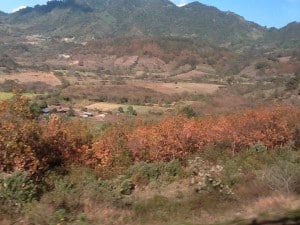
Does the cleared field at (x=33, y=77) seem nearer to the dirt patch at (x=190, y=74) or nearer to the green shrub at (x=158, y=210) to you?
the dirt patch at (x=190, y=74)

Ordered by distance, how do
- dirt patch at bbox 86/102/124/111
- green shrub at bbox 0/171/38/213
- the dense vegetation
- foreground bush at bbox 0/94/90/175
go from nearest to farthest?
green shrub at bbox 0/171/38/213 → the dense vegetation → foreground bush at bbox 0/94/90/175 → dirt patch at bbox 86/102/124/111

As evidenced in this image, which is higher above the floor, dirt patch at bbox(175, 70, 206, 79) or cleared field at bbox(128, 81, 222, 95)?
dirt patch at bbox(175, 70, 206, 79)

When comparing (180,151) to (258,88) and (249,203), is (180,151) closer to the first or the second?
(249,203)

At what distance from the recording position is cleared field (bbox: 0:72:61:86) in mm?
113188

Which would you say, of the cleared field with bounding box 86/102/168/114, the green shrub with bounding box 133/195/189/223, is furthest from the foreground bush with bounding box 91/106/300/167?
the cleared field with bounding box 86/102/168/114

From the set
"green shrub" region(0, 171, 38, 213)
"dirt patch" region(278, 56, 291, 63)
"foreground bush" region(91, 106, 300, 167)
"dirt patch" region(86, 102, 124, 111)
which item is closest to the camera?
"green shrub" region(0, 171, 38, 213)

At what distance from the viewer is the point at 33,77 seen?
117188 millimetres

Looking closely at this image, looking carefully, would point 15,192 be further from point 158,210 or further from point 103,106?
point 103,106

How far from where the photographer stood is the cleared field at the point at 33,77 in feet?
371

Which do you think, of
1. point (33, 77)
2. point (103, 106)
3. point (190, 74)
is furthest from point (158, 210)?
point (190, 74)

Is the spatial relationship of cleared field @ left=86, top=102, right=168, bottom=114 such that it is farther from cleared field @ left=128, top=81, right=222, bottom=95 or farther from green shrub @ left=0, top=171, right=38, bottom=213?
green shrub @ left=0, top=171, right=38, bottom=213

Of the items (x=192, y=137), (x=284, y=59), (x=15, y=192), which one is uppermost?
(x=15, y=192)

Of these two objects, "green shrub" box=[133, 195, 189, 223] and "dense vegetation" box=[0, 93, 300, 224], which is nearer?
"green shrub" box=[133, 195, 189, 223]

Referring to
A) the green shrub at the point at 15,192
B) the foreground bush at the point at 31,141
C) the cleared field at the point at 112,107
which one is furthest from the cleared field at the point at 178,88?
the green shrub at the point at 15,192
